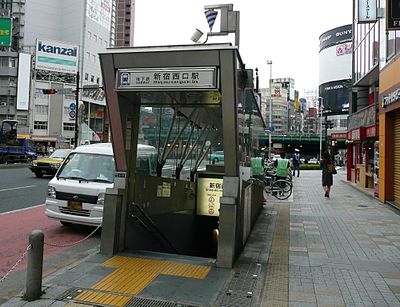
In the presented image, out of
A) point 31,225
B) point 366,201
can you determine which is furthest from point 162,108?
point 366,201

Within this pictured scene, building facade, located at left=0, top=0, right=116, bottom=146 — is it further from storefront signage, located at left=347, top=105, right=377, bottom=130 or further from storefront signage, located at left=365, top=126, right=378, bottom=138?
storefront signage, located at left=365, top=126, right=378, bottom=138

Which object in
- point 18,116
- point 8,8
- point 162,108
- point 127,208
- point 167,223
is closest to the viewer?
point 127,208

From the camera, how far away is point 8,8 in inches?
2689

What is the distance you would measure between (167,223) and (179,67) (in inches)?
158

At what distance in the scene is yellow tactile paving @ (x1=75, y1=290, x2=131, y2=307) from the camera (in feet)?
14.5

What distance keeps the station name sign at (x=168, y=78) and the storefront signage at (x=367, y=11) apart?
41.9 feet

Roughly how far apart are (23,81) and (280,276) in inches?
2534

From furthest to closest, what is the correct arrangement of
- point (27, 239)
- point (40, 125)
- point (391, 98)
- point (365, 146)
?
point (40, 125) → point (365, 146) → point (391, 98) → point (27, 239)

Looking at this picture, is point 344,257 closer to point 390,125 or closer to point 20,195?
point 390,125

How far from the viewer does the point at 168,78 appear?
5.63 meters

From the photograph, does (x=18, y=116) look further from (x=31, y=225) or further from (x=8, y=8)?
(x=31, y=225)

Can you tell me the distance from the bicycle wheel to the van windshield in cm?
748

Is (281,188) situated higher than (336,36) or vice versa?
(336,36)

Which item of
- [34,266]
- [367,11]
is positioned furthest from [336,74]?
[34,266]
